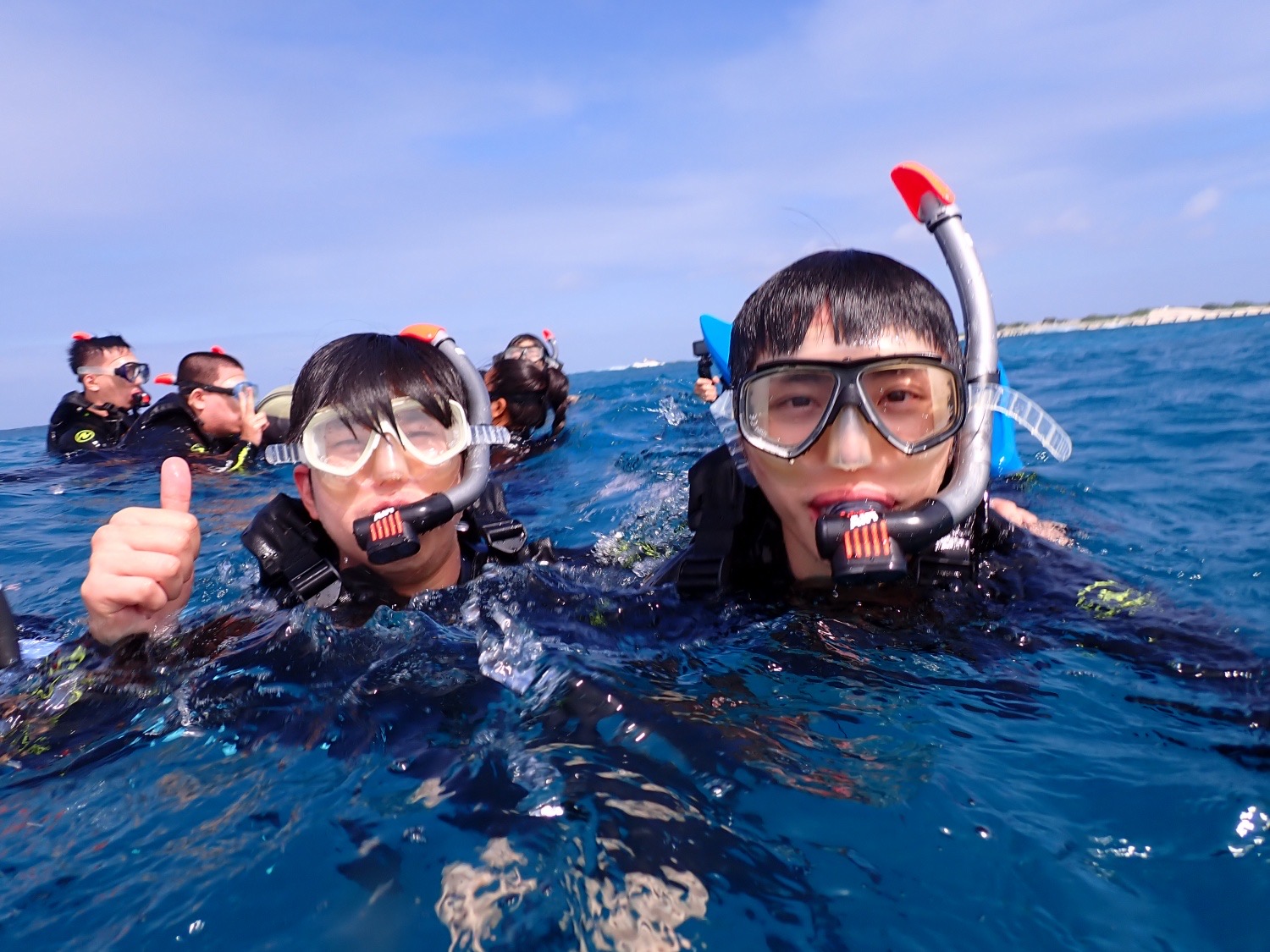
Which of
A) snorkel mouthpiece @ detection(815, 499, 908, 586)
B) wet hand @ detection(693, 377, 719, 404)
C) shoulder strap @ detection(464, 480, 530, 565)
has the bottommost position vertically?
shoulder strap @ detection(464, 480, 530, 565)

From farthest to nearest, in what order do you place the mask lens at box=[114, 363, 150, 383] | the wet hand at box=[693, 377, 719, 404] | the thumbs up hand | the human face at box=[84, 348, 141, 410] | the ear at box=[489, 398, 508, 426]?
1. the human face at box=[84, 348, 141, 410]
2. the mask lens at box=[114, 363, 150, 383]
3. the wet hand at box=[693, 377, 719, 404]
4. the ear at box=[489, 398, 508, 426]
5. the thumbs up hand

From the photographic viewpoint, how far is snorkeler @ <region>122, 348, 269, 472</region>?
303 inches

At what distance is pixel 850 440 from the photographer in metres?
2.01

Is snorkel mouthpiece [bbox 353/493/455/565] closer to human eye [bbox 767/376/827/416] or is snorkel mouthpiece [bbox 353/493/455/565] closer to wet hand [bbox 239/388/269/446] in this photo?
human eye [bbox 767/376/827/416]

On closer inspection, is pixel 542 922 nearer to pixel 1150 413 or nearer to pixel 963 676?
pixel 963 676

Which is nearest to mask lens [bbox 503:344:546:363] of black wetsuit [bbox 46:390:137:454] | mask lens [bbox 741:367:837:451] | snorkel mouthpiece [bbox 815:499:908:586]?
black wetsuit [bbox 46:390:137:454]

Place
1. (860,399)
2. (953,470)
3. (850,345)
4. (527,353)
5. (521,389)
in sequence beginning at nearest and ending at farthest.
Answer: (860,399), (850,345), (953,470), (521,389), (527,353)

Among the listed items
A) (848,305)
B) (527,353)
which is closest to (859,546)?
(848,305)

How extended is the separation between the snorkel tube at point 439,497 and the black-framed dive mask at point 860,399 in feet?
2.77

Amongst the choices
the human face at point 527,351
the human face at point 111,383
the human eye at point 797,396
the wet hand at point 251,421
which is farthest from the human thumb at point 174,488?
the human face at point 111,383

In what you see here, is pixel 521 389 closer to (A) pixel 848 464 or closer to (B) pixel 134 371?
(B) pixel 134 371

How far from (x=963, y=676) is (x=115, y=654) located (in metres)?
1.86

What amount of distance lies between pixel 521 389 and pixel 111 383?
5.11m

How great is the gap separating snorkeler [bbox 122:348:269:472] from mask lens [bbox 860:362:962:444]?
6.60 m
